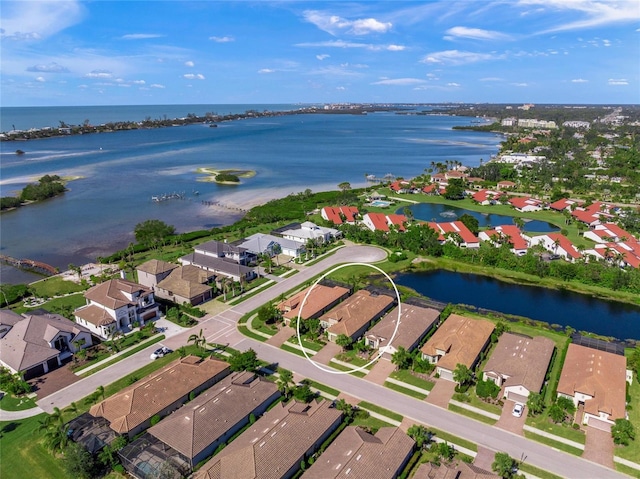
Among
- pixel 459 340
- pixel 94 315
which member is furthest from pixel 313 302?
pixel 94 315

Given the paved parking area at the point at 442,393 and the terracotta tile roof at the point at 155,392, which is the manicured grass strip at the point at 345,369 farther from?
the terracotta tile roof at the point at 155,392

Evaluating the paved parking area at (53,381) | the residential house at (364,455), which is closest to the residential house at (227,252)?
the paved parking area at (53,381)

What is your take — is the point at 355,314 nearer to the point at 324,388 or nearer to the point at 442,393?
the point at 324,388

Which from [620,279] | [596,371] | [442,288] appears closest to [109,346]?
[442,288]

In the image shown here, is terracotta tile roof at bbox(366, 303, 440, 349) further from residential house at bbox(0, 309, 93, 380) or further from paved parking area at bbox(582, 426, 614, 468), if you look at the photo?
residential house at bbox(0, 309, 93, 380)

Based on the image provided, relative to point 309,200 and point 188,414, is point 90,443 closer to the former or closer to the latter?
point 188,414

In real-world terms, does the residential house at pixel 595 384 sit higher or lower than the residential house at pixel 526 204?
lower

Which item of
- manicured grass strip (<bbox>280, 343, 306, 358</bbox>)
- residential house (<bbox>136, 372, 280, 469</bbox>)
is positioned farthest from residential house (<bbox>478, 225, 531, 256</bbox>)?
residential house (<bbox>136, 372, 280, 469</bbox>)
